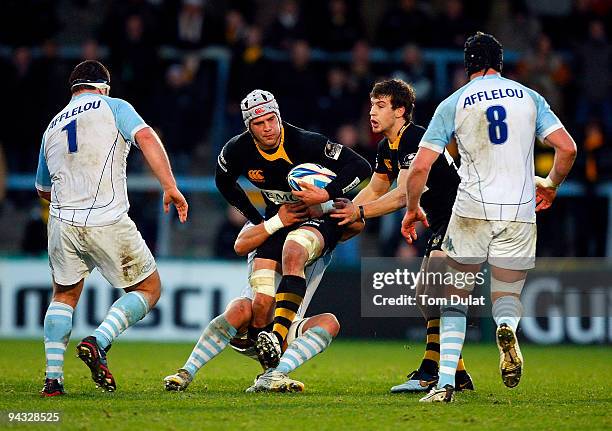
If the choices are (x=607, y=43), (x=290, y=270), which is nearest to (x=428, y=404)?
(x=290, y=270)

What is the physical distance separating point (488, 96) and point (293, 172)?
184cm

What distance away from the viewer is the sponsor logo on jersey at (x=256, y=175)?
9641mm

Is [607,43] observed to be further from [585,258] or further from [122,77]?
[122,77]

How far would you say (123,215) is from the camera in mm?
8867

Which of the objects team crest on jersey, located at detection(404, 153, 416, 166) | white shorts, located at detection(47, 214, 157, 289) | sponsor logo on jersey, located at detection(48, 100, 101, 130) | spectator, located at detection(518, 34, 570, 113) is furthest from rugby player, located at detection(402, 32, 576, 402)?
spectator, located at detection(518, 34, 570, 113)

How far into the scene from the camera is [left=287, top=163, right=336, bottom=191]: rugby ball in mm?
9297

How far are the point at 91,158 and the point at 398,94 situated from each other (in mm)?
2552

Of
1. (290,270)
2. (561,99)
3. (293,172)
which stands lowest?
(290,270)

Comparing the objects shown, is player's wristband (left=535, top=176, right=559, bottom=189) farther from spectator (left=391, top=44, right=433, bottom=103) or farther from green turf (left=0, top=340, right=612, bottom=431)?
Result: spectator (left=391, top=44, right=433, bottom=103)

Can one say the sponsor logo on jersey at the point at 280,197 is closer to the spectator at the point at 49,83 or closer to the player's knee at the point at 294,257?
the player's knee at the point at 294,257

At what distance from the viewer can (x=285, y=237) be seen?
31.2ft

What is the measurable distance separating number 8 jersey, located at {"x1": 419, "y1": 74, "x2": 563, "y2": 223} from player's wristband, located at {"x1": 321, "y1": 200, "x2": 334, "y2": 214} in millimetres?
1540

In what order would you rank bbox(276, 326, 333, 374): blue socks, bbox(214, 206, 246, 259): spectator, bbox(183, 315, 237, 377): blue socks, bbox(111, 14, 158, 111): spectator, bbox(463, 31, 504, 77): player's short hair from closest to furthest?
bbox(463, 31, 504, 77): player's short hair → bbox(276, 326, 333, 374): blue socks → bbox(183, 315, 237, 377): blue socks → bbox(214, 206, 246, 259): spectator → bbox(111, 14, 158, 111): spectator

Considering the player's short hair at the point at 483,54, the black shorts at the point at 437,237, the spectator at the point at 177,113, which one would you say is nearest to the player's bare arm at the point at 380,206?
the black shorts at the point at 437,237
